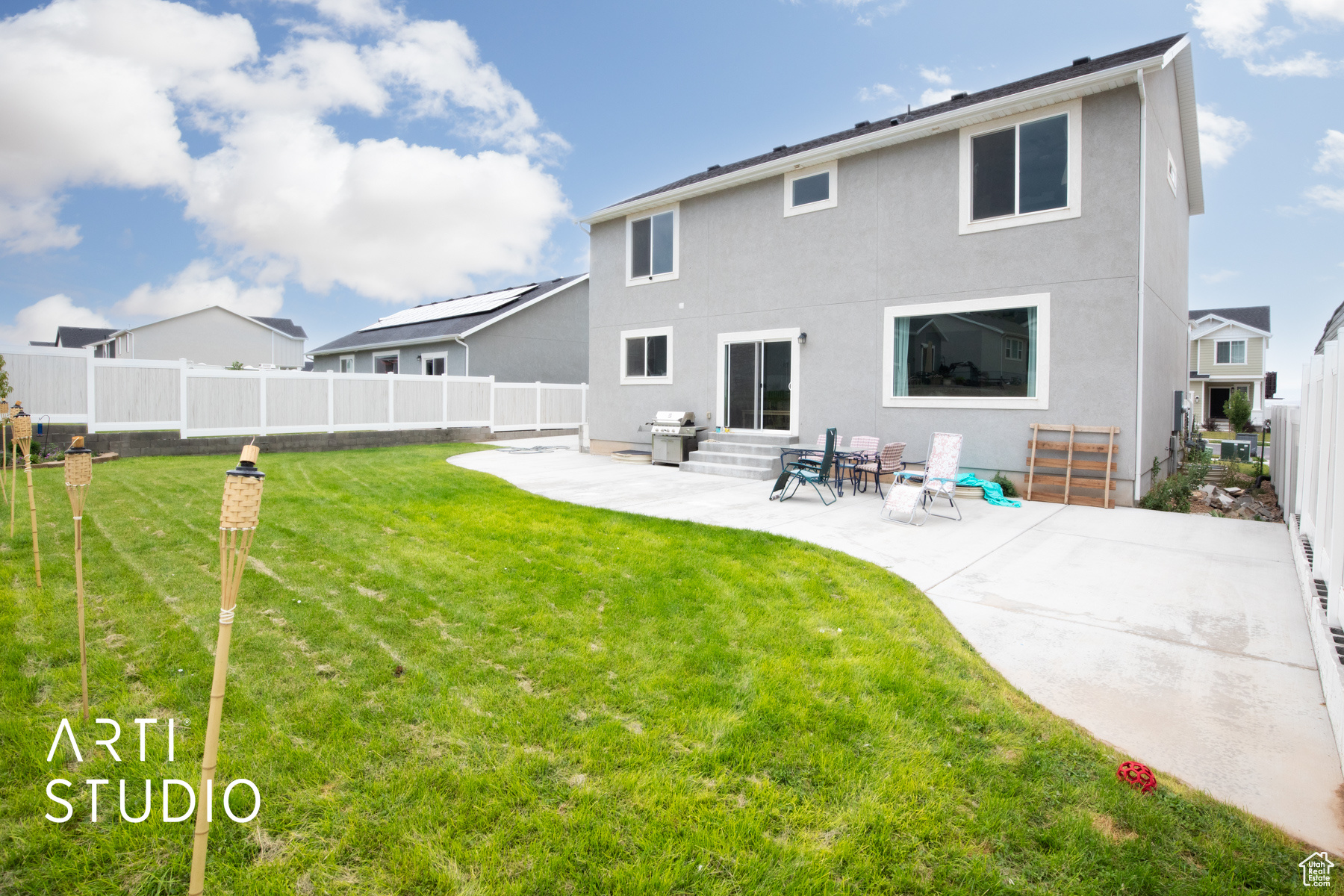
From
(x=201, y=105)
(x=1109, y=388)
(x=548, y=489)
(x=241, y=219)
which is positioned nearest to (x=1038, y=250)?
(x=1109, y=388)

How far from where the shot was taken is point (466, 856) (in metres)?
1.94

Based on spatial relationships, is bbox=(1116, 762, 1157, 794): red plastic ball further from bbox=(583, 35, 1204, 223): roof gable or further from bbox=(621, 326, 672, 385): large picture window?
bbox=(621, 326, 672, 385): large picture window

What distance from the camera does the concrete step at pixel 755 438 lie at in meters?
11.6

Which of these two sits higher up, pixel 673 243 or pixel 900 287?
pixel 673 243

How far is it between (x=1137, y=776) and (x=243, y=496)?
10.5ft

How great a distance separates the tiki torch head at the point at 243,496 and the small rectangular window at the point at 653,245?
41.5 ft

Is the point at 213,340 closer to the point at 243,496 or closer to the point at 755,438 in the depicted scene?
the point at 755,438

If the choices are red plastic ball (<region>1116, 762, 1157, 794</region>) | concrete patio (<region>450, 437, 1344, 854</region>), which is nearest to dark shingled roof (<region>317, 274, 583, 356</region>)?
concrete patio (<region>450, 437, 1344, 854</region>)

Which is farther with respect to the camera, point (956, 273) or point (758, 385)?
point (758, 385)

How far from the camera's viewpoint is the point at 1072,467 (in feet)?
29.0

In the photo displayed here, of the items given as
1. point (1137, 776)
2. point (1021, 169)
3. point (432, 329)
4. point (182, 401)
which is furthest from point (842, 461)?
point (432, 329)

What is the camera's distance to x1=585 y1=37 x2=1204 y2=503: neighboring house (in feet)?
28.3

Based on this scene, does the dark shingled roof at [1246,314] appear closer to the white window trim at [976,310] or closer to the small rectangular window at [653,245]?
the white window trim at [976,310]

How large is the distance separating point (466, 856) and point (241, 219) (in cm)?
3396
